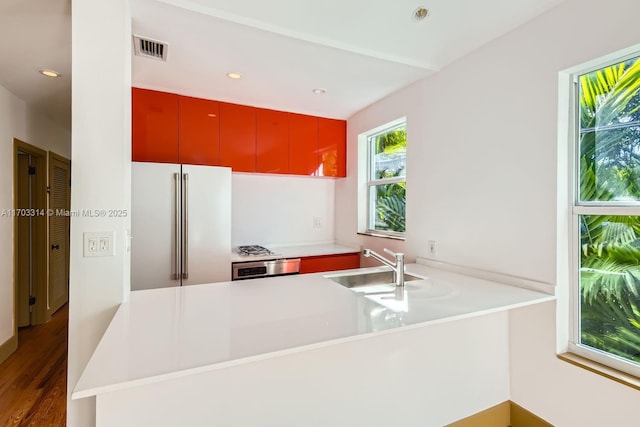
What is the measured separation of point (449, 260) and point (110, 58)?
2272 mm

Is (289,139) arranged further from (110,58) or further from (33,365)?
(33,365)

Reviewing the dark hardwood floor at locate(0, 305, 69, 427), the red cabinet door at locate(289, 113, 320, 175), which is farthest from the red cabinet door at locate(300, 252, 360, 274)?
the dark hardwood floor at locate(0, 305, 69, 427)

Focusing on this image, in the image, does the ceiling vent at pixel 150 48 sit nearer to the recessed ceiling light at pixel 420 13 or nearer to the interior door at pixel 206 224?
the interior door at pixel 206 224

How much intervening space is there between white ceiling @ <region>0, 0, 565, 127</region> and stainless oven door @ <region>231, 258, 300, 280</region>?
4.87 feet

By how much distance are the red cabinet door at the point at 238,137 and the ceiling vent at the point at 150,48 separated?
91cm

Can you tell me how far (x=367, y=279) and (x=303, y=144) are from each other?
1.77m

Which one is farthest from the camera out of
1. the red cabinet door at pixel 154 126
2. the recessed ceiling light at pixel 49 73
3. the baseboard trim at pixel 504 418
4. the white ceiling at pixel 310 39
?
the red cabinet door at pixel 154 126

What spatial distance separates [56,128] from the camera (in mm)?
3857

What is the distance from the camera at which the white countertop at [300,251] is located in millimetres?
2759

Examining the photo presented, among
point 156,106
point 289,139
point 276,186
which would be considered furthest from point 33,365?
point 289,139

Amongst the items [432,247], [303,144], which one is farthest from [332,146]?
[432,247]

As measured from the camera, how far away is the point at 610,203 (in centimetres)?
148

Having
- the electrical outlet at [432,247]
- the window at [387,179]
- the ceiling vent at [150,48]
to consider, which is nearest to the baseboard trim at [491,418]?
the electrical outlet at [432,247]

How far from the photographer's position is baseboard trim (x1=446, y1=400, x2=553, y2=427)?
1.77 m
